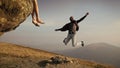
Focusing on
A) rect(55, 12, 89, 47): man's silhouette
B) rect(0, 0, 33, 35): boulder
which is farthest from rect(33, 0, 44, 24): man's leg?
rect(55, 12, 89, 47): man's silhouette

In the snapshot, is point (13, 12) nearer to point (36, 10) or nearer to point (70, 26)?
point (36, 10)

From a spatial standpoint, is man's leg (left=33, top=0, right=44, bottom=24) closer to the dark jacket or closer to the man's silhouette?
the man's silhouette

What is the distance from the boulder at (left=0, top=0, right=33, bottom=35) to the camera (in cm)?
1471

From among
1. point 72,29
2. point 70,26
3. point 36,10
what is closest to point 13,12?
point 36,10

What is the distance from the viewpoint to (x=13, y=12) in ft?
49.4

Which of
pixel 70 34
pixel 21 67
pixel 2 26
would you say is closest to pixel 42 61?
pixel 21 67

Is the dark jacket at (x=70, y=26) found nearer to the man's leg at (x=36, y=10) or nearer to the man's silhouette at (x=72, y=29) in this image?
the man's silhouette at (x=72, y=29)

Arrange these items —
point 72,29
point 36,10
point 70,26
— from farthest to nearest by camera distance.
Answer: point 70,26 → point 72,29 → point 36,10

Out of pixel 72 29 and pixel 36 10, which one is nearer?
pixel 36 10

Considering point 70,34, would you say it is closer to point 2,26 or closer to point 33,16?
point 33,16

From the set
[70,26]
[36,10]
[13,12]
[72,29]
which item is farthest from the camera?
[70,26]

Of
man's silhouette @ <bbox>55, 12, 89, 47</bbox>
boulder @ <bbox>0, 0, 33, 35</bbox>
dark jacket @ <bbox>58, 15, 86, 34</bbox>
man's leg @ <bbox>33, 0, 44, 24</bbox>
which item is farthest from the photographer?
dark jacket @ <bbox>58, 15, 86, 34</bbox>

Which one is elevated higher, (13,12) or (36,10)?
(36,10)

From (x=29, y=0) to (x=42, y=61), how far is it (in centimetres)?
512
